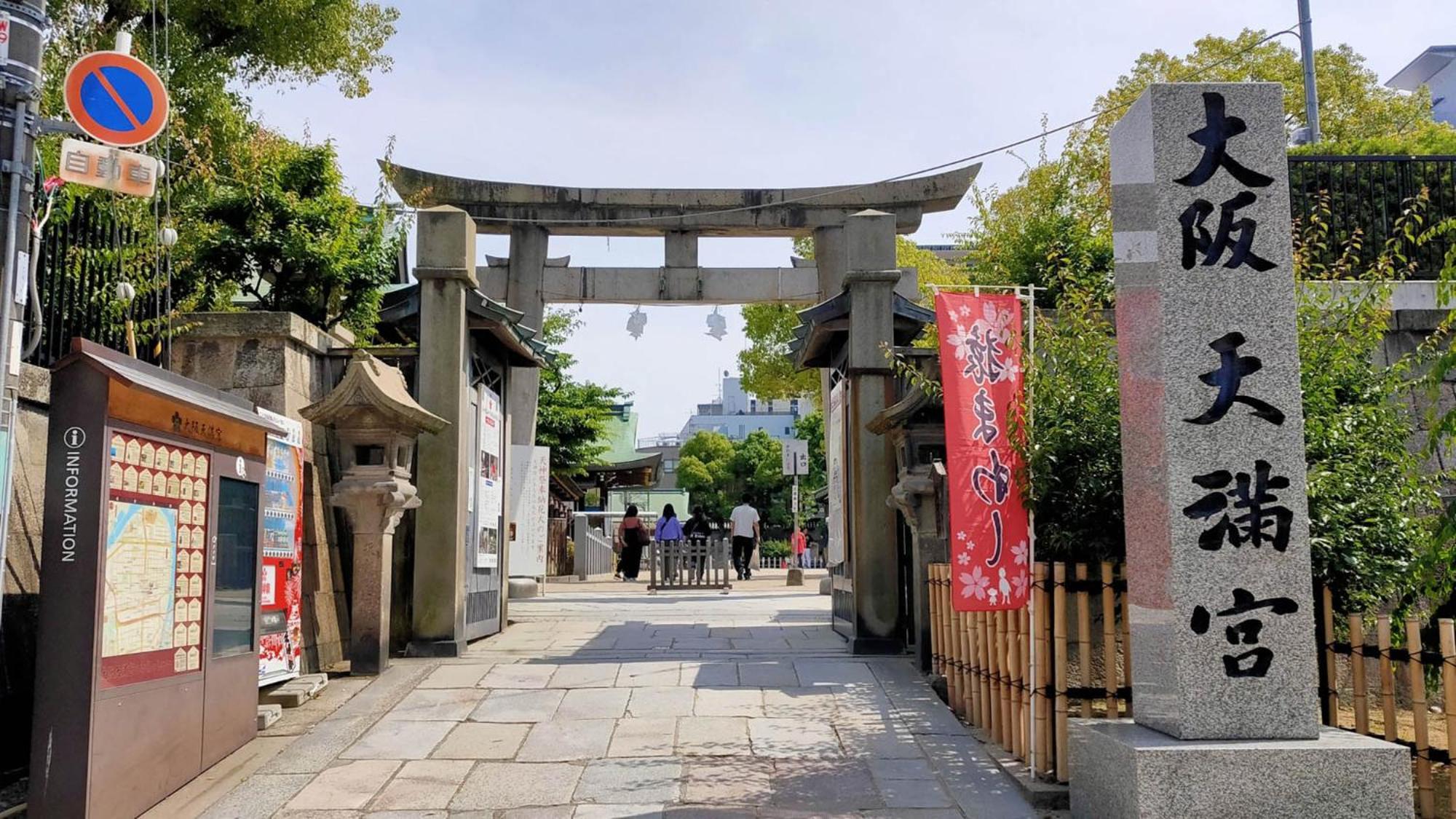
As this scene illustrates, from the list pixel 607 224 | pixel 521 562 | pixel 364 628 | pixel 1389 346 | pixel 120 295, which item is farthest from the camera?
pixel 607 224

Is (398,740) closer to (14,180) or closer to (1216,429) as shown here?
(14,180)

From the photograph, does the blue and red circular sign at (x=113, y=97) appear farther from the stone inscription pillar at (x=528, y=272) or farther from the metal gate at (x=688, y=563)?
the metal gate at (x=688, y=563)

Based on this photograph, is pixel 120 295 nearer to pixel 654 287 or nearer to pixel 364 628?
pixel 364 628

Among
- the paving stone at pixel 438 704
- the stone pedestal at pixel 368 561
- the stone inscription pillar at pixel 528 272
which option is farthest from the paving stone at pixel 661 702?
the stone inscription pillar at pixel 528 272

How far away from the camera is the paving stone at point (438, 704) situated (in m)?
7.69

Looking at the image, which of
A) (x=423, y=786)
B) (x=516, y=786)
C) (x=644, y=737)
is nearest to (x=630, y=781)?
(x=516, y=786)

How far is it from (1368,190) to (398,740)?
11622 millimetres

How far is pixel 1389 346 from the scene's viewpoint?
11992 mm

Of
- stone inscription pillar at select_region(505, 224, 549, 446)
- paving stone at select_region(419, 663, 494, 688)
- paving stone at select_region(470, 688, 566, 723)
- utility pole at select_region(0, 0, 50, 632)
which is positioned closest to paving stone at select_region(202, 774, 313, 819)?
paving stone at select_region(470, 688, 566, 723)

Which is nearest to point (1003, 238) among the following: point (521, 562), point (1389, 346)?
point (1389, 346)

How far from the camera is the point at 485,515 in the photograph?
11.2 m

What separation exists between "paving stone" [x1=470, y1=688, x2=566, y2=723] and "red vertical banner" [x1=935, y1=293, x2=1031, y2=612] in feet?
10.4

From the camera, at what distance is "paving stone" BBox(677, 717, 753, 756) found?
6.85 m

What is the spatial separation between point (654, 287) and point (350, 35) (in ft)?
20.7
